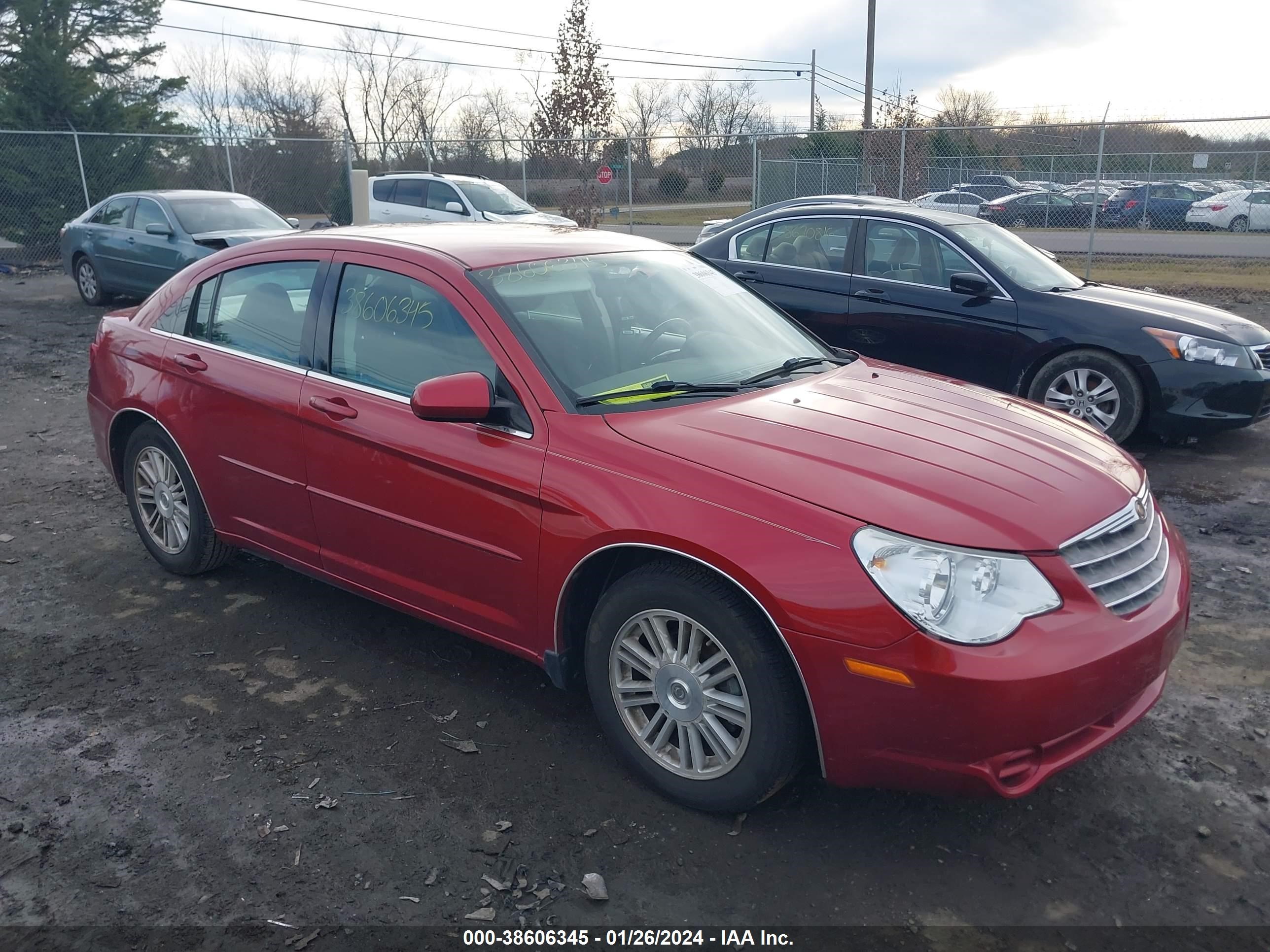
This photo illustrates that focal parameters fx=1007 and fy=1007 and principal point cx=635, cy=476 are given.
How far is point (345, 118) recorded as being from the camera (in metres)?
53.3

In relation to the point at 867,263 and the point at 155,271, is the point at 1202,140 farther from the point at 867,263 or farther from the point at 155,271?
the point at 155,271

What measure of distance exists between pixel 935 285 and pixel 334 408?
5.08 meters

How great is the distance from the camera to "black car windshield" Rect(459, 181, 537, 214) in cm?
1571

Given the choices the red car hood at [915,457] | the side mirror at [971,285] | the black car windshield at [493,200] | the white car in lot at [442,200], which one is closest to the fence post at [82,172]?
the white car in lot at [442,200]

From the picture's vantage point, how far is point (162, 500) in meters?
4.90

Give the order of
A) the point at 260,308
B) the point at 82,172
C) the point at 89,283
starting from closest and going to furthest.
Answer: the point at 260,308 < the point at 89,283 < the point at 82,172

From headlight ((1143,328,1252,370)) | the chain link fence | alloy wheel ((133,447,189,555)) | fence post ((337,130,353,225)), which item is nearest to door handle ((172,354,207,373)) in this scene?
alloy wheel ((133,447,189,555))

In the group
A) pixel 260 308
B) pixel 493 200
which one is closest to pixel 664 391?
pixel 260 308

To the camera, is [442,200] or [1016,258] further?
[442,200]

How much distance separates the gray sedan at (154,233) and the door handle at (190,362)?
803cm

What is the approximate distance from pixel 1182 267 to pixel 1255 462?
42.2 feet

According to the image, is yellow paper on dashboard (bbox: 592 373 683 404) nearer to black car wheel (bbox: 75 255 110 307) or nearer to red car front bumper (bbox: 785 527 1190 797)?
red car front bumper (bbox: 785 527 1190 797)

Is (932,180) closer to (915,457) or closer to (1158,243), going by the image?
(1158,243)

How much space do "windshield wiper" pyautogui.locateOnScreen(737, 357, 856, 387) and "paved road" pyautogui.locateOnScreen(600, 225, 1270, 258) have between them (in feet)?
50.2
